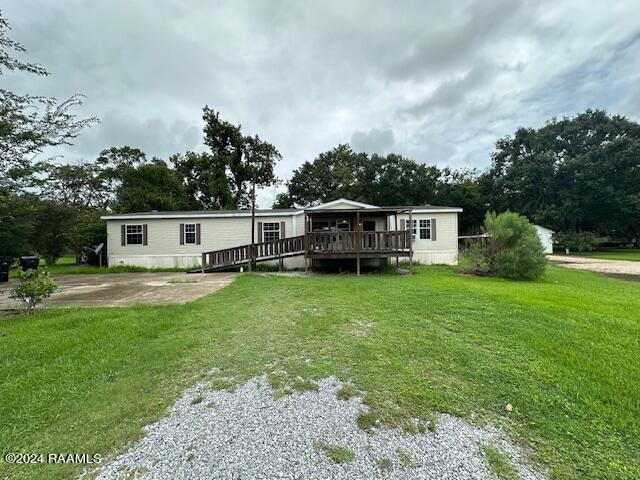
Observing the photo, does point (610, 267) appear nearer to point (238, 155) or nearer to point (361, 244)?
point (361, 244)

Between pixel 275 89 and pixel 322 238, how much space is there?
35.9 feet

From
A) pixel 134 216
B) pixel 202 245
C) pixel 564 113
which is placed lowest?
pixel 202 245

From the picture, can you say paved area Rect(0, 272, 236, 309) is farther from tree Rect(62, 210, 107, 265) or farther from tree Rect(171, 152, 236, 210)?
tree Rect(171, 152, 236, 210)

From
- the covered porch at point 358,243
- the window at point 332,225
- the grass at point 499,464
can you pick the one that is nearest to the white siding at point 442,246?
the covered porch at point 358,243

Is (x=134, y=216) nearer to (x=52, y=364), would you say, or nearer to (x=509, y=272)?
(x=52, y=364)

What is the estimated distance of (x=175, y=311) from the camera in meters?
6.14

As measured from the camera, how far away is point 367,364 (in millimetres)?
3477

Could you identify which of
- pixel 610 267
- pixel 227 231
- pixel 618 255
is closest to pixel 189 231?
pixel 227 231

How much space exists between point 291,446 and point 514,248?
11.4 m

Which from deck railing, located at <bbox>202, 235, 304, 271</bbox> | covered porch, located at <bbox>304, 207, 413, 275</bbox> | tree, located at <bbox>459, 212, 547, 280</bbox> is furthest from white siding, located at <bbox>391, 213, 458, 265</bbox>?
deck railing, located at <bbox>202, 235, 304, 271</bbox>

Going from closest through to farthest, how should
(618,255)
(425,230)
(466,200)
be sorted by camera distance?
1. (425,230)
2. (618,255)
3. (466,200)

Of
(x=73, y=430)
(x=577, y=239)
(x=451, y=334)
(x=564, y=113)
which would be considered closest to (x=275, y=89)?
(x=451, y=334)

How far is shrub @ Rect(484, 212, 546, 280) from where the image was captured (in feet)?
34.3

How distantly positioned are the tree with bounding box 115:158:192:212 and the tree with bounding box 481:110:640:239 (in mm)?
32224
